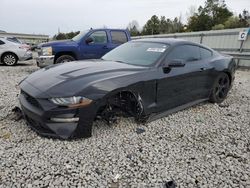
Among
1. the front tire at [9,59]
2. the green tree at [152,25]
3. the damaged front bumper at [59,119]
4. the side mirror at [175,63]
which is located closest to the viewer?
the damaged front bumper at [59,119]

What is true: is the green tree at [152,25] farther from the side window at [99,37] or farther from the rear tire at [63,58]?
the rear tire at [63,58]

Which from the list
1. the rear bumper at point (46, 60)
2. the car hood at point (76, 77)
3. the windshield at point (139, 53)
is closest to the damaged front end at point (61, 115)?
the car hood at point (76, 77)

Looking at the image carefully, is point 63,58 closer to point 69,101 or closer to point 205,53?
point 205,53

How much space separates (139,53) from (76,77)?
1.45 m

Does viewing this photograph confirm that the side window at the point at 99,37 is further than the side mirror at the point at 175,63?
Yes

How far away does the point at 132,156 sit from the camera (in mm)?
2787

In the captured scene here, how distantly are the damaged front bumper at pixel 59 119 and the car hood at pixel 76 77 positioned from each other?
181mm

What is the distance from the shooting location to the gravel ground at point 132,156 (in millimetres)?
2344

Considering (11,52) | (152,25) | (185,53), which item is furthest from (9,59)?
(152,25)

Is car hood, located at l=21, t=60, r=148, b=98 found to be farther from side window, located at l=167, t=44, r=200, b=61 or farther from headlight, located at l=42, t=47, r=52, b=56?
headlight, located at l=42, t=47, r=52, b=56

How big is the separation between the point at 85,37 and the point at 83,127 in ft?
18.6

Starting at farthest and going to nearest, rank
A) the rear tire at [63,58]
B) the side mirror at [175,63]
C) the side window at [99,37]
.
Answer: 1. the side window at [99,37]
2. the rear tire at [63,58]
3. the side mirror at [175,63]

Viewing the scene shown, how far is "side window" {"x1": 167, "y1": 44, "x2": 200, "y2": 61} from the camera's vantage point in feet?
13.1

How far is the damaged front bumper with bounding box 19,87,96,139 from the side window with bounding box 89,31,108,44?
17.9 feet
